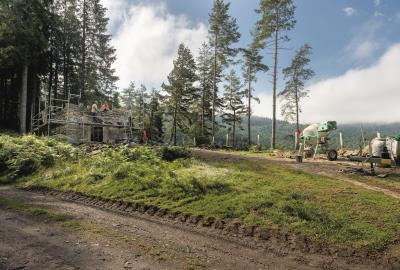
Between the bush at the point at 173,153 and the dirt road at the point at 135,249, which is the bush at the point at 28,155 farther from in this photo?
the dirt road at the point at 135,249

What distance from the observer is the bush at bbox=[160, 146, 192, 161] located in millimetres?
18031

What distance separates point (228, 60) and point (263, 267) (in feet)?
121

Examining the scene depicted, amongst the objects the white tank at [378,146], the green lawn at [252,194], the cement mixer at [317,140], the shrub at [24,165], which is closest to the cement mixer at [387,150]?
the white tank at [378,146]

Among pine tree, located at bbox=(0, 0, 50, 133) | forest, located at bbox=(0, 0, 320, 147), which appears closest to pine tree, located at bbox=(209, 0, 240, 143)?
forest, located at bbox=(0, 0, 320, 147)

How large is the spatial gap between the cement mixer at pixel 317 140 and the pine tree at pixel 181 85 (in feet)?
88.6

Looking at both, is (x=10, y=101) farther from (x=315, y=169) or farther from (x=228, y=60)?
(x=315, y=169)

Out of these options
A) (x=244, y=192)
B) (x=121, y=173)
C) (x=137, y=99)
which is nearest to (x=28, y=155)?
(x=121, y=173)

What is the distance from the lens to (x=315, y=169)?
15.6 metres

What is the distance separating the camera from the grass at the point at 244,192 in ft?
29.1

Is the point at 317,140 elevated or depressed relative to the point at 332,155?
elevated

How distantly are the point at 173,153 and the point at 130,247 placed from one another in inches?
431

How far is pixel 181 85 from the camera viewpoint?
46.8m

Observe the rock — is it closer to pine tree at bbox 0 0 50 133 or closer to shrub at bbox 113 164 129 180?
shrub at bbox 113 164 129 180

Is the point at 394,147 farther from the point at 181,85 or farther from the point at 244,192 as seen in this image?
the point at 181,85
